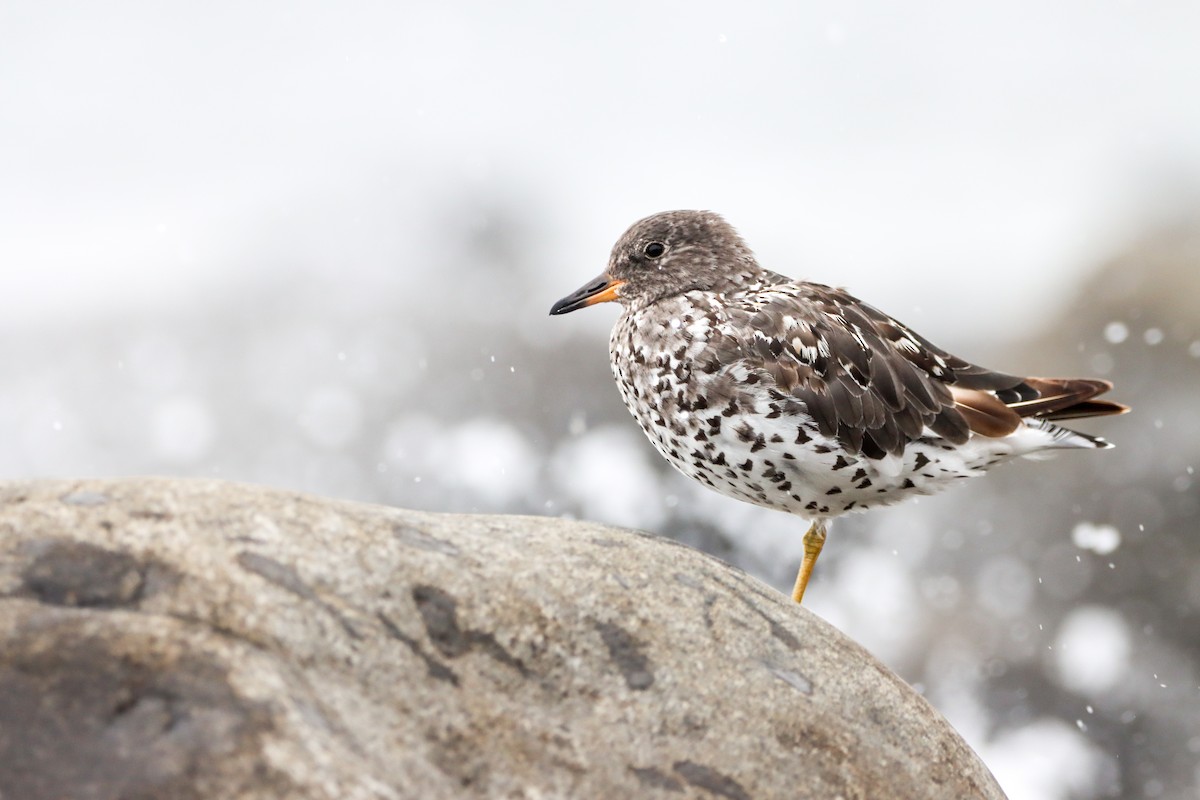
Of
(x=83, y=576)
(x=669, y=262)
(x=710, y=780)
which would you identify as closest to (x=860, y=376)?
(x=669, y=262)

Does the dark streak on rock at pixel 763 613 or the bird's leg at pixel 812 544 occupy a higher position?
the dark streak on rock at pixel 763 613

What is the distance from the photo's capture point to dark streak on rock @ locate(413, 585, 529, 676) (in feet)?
12.5

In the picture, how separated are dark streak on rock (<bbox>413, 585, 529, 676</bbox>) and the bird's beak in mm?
3356

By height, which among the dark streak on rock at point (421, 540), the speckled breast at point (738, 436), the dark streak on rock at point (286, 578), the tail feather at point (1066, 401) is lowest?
the dark streak on rock at point (286, 578)

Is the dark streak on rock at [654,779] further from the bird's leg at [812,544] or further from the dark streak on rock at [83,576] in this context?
the bird's leg at [812,544]

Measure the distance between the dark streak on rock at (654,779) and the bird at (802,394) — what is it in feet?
7.71

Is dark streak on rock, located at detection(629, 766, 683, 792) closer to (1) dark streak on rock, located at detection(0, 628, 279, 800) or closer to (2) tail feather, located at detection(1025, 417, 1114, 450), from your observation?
(1) dark streak on rock, located at detection(0, 628, 279, 800)

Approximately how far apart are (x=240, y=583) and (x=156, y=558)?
0.94 feet

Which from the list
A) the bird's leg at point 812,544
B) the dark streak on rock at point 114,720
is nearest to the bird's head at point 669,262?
the bird's leg at point 812,544

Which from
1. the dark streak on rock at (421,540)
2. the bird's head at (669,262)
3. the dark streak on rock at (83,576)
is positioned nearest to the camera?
the dark streak on rock at (83,576)

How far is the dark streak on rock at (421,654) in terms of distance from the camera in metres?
3.69

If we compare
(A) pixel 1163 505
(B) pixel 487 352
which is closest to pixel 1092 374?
(A) pixel 1163 505

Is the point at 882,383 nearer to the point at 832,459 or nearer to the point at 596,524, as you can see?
the point at 832,459

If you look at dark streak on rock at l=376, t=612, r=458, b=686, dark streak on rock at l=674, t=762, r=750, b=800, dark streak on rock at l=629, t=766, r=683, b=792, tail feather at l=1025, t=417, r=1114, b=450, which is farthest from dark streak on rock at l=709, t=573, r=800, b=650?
tail feather at l=1025, t=417, r=1114, b=450
